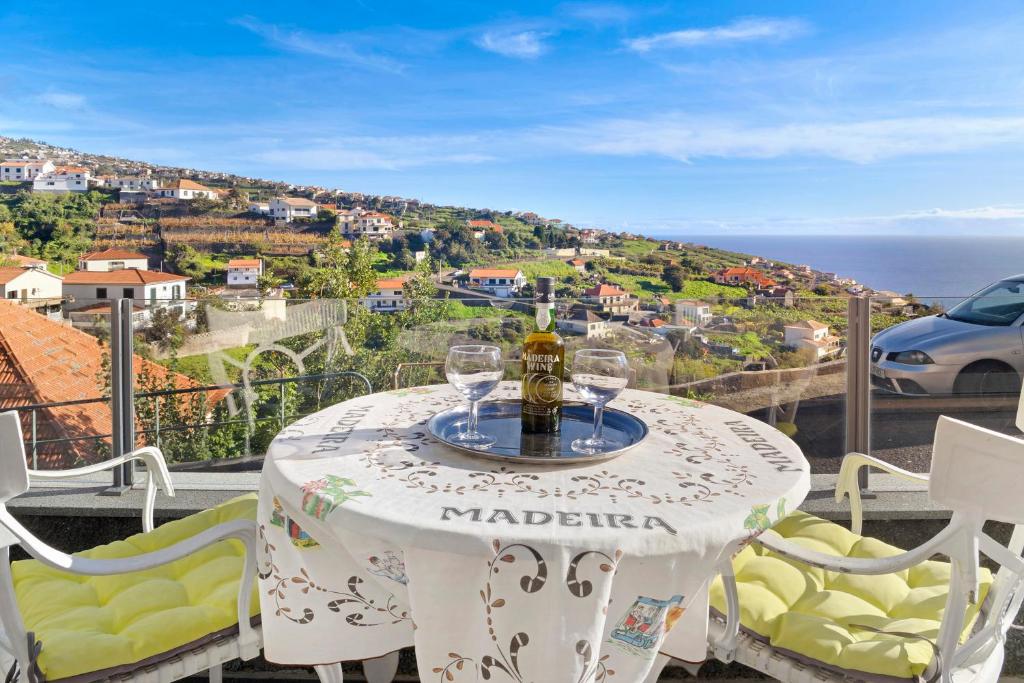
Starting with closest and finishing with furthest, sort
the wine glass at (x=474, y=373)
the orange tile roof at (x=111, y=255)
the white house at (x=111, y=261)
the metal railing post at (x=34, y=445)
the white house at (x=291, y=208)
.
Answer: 1. the wine glass at (x=474, y=373)
2. the metal railing post at (x=34, y=445)
3. the white house at (x=111, y=261)
4. the orange tile roof at (x=111, y=255)
5. the white house at (x=291, y=208)

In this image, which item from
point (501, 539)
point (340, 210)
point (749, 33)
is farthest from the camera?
point (749, 33)

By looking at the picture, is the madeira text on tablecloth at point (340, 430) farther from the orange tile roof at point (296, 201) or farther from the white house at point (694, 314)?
the orange tile roof at point (296, 201)

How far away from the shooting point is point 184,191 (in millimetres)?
42531

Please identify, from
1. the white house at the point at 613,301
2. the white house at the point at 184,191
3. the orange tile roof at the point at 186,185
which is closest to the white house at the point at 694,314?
the white house at the point at 613,301

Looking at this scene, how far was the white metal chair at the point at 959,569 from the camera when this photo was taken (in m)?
0.92

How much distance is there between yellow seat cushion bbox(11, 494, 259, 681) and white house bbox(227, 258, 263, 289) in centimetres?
3617

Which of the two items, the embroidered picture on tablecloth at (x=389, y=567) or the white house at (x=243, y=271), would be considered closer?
the embroidered picture on tablecloth at (x=389, y=567)

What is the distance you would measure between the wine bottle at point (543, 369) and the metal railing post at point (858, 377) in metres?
1.44

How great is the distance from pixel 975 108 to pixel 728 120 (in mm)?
29254

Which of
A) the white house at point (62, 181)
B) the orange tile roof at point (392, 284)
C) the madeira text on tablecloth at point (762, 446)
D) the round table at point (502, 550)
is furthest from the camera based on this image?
the white house at point (62, 181)

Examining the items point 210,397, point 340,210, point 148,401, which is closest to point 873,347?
point 210,397

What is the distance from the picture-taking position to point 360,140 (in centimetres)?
6875

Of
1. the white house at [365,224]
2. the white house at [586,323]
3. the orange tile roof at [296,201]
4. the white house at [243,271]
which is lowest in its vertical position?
the white house at [243,271]

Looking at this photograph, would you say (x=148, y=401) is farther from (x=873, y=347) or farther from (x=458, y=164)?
(x=458, y=164)
